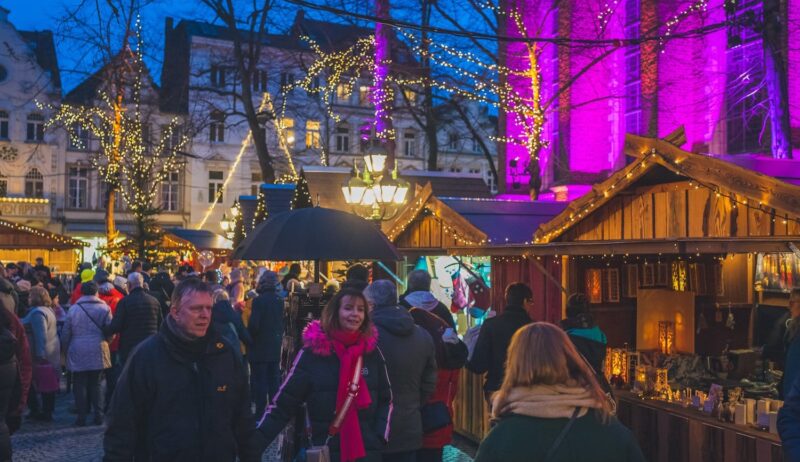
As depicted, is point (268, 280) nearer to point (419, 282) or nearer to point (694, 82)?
point (419, 282)

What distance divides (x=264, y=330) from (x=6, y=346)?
4565 millimetres

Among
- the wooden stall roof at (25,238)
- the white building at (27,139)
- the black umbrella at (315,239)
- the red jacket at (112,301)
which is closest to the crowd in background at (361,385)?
the black umbrella at (315,239)

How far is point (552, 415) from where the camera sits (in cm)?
280

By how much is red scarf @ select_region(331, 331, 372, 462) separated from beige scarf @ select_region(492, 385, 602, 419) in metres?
1.74

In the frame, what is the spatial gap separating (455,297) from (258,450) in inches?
296

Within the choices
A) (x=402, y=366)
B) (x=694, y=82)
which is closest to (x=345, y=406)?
(x=402, y=366)

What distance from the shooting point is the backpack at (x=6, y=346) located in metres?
5.57

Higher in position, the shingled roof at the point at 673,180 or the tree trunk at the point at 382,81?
the tree trunk at the point at 382,81

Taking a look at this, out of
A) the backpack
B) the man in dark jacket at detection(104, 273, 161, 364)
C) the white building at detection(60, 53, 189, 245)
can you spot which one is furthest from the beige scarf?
the white building at detection(60, 53, 189, 245)

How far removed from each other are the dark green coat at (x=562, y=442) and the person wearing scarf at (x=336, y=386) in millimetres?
1752

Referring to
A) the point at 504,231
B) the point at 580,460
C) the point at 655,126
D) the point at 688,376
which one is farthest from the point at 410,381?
the point at 655,126

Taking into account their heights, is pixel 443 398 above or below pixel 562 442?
below

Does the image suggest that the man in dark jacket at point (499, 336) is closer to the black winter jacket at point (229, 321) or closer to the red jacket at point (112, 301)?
the black winter jacket at point (229, 321)

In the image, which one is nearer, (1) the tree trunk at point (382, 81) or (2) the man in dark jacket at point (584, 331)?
(2) the man in dark jacket at point (584, 331)
